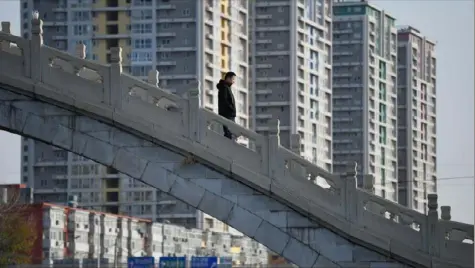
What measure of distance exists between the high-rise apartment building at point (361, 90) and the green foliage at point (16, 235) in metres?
57.8

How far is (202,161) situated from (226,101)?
1448mm

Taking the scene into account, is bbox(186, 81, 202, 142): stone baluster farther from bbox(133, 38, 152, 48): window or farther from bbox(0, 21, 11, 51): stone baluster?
bbox(133, 38, 152, 48): window

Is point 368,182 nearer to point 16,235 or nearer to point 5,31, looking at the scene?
point 5,31

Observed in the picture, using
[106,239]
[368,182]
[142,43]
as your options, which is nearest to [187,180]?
[368,182]

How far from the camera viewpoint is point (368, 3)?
527ft

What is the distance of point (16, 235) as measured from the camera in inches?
3787

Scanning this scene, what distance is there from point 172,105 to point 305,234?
3832mm

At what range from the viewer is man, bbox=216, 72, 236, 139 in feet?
112

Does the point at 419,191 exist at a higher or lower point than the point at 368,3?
lower

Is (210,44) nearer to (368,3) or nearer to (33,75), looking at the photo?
(368,3)

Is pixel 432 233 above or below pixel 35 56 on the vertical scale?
below

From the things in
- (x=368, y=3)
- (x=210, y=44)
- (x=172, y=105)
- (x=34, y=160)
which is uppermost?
(x=368, y=3)

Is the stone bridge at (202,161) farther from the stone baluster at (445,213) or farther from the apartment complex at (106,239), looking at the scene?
the apartment complex at (106,239)

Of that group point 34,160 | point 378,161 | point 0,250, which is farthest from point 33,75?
point 378,161
